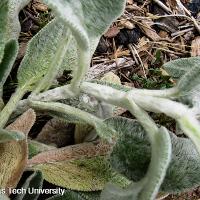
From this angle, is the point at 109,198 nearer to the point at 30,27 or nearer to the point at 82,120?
the point at 82,120

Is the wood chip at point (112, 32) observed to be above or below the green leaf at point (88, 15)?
below

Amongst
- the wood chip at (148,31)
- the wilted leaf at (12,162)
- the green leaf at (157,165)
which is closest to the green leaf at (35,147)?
the wilted leaf at (12,162)

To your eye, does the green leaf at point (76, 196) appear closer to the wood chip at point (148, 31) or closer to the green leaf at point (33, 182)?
the green leaf at point (33, 182)

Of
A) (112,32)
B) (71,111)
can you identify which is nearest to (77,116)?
(71,111)

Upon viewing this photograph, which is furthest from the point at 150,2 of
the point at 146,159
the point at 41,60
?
the point at 146,159

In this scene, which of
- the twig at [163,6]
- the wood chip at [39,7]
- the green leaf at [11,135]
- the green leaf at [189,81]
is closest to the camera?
the green leaf at [189,81]

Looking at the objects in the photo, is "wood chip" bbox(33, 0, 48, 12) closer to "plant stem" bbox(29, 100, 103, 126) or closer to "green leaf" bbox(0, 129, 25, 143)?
"plant stem" bbox(29, 100, 103, 126)

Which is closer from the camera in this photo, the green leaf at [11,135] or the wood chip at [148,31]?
the green leaf at [11,135]

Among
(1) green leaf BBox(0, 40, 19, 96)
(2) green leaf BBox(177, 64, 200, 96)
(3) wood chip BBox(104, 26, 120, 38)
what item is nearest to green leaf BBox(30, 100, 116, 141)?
(1) green leaf BBox(0, 40, 19, 96)
